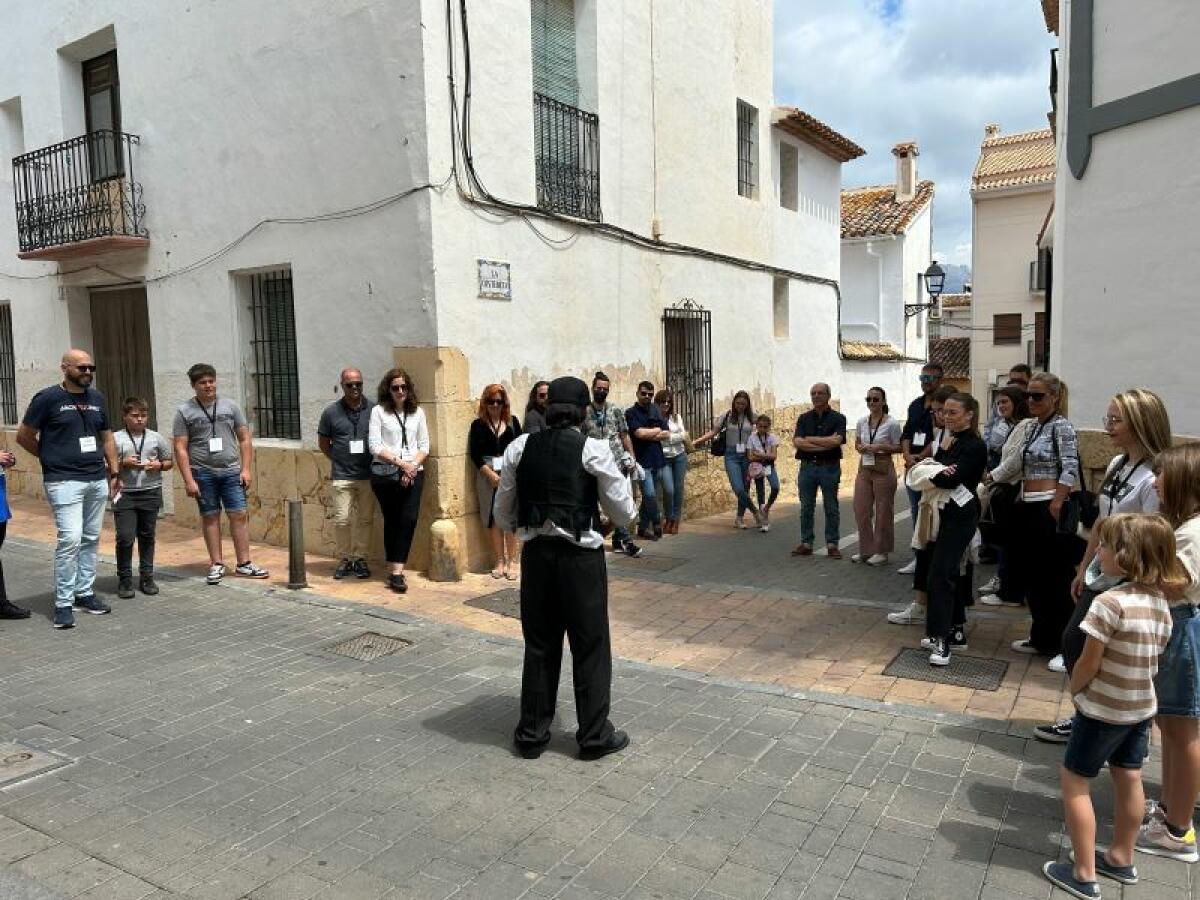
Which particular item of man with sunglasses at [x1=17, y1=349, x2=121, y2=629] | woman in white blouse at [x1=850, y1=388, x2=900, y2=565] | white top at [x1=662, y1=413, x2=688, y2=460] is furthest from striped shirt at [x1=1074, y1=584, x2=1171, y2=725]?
white top at [x1=662, y1=413, x2=688, y2=460]

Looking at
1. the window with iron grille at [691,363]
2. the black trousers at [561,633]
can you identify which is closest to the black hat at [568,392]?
the black trousers at [561,633]

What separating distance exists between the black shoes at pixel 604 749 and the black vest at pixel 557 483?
98cm

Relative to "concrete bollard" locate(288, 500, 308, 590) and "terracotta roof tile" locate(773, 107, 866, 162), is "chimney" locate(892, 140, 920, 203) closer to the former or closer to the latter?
"terracotta roof tile" locate(773, 107, 866, 162)

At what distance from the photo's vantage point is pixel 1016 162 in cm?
3067

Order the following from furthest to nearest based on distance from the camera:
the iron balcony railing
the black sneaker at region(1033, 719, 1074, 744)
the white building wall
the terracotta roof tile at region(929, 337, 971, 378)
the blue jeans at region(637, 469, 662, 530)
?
the terracotta roof tile at region(929, 337, 971, 378) → the blue jeans at region(637, 469, 662, 530) → the iron balcony railing → the white building wall → the black sneaker at region(1033, 719, 1074, 744)

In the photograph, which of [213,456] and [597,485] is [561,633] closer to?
[597,485]

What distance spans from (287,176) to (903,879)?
303 inches

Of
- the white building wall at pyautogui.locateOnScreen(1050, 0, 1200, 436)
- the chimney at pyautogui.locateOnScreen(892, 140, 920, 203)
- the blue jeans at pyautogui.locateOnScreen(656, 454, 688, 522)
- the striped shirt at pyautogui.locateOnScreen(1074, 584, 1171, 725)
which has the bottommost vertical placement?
the blue jeans at pyautogui.locateOnScreen(656, 454, 688, 522)

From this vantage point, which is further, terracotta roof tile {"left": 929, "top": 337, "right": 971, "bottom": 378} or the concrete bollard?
terracotta roof tile {"left": 929, "top": 337, "right": 971, "bottom": 378}

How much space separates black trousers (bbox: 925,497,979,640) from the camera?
17.3 ft

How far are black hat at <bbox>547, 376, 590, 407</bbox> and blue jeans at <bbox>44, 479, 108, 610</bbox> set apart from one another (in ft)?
13.9

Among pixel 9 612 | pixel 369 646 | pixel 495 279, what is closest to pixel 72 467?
pixel 9 612

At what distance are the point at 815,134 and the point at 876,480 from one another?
809 centimetres

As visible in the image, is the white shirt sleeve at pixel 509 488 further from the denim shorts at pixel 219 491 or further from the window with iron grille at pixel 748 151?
the window with iron grille at pixel 748 151
